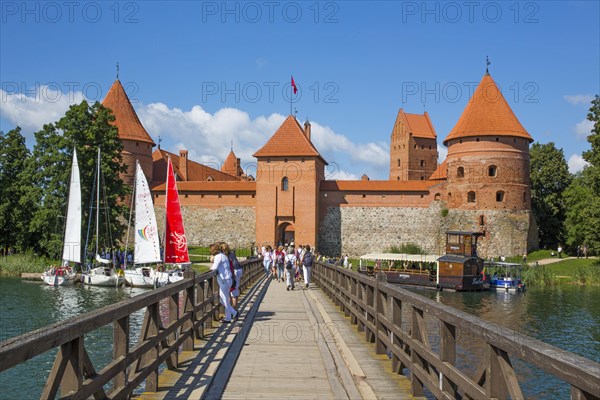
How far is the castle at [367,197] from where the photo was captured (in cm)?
4678

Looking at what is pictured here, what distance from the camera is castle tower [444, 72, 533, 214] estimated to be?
1837 inches

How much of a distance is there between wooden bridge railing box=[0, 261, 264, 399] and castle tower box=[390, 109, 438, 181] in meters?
68.4

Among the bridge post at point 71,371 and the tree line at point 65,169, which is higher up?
the tree line at point 65,169

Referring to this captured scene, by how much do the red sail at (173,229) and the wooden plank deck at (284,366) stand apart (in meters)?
14.8

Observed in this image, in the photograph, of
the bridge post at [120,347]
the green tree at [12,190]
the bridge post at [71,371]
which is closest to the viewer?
the bridge post at [71,371]

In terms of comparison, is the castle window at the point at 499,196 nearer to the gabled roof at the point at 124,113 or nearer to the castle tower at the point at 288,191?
the castle tower at the point at 288,191

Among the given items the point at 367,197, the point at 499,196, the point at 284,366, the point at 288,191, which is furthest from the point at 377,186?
the point at 284,366

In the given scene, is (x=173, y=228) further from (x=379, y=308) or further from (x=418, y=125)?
(x=418, y=125)

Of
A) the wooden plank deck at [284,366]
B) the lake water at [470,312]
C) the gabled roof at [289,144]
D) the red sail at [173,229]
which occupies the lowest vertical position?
the lake water at [470,312]

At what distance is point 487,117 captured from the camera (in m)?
47.9

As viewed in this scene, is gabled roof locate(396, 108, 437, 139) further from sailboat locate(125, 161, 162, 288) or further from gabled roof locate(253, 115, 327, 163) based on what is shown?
sailboat locate(125, 161, 162, 288)

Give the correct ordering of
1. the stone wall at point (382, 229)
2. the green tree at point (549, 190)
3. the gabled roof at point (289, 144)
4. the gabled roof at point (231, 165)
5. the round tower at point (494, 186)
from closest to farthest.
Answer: the round tower at point (494, 186), the stone wall at point (382, 229), the gabled roof at point (289, 144), the green tree at point (549, 190), the gabled roof at point (231, 165)

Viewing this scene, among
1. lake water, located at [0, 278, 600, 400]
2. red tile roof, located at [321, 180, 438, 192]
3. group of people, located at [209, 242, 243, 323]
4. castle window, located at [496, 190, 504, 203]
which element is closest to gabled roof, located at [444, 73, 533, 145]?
red tile roof, located at [321, 180, 438, 192]

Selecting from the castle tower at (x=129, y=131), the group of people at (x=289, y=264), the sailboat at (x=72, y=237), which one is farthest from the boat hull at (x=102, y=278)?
the castle tower at (x=129, y=131)
